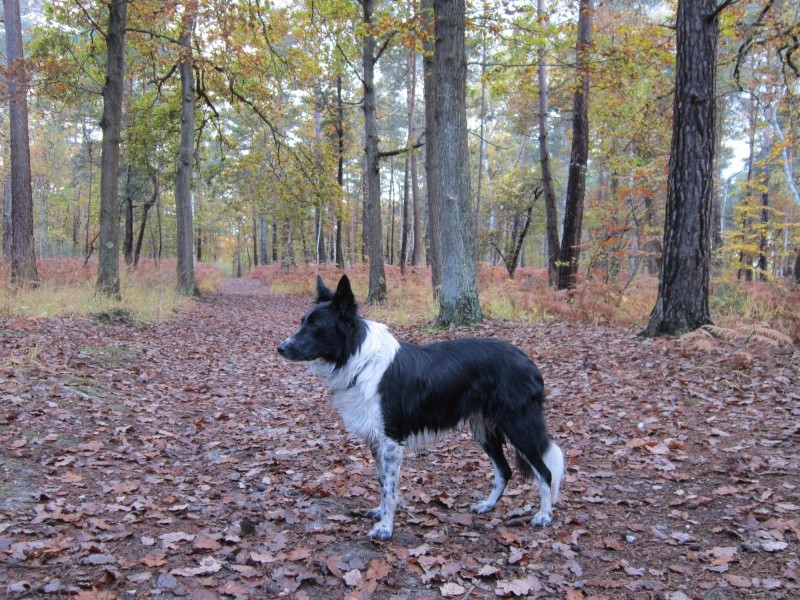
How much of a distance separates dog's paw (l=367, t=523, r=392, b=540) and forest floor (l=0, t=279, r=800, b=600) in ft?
0.33

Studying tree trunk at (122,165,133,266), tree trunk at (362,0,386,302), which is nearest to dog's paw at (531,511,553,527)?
tree trunk at (362,0,386,302)

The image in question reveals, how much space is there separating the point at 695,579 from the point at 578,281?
1077 centimetres

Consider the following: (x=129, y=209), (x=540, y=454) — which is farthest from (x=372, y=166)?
(x=129, y=209)

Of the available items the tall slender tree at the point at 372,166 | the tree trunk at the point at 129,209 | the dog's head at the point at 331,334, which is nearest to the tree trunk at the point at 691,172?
the dog's head at the point at 331,334

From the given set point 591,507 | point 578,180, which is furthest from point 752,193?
point 591,507

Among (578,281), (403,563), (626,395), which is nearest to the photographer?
(403,563)

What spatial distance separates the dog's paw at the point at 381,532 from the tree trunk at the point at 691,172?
6169 millimetres

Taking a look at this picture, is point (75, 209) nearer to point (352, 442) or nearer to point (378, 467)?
point (352, 442)

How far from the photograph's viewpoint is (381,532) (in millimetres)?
3686

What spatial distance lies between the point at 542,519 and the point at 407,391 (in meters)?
1.43

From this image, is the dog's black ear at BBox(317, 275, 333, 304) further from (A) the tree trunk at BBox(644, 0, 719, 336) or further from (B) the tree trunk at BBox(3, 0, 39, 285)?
(B) the tree trunk at BBox(3, 0, 39, 285)

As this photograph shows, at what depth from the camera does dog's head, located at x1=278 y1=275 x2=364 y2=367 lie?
3.80m

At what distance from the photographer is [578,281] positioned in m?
13.2

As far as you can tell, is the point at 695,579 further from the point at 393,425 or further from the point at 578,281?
the point at 578,281
